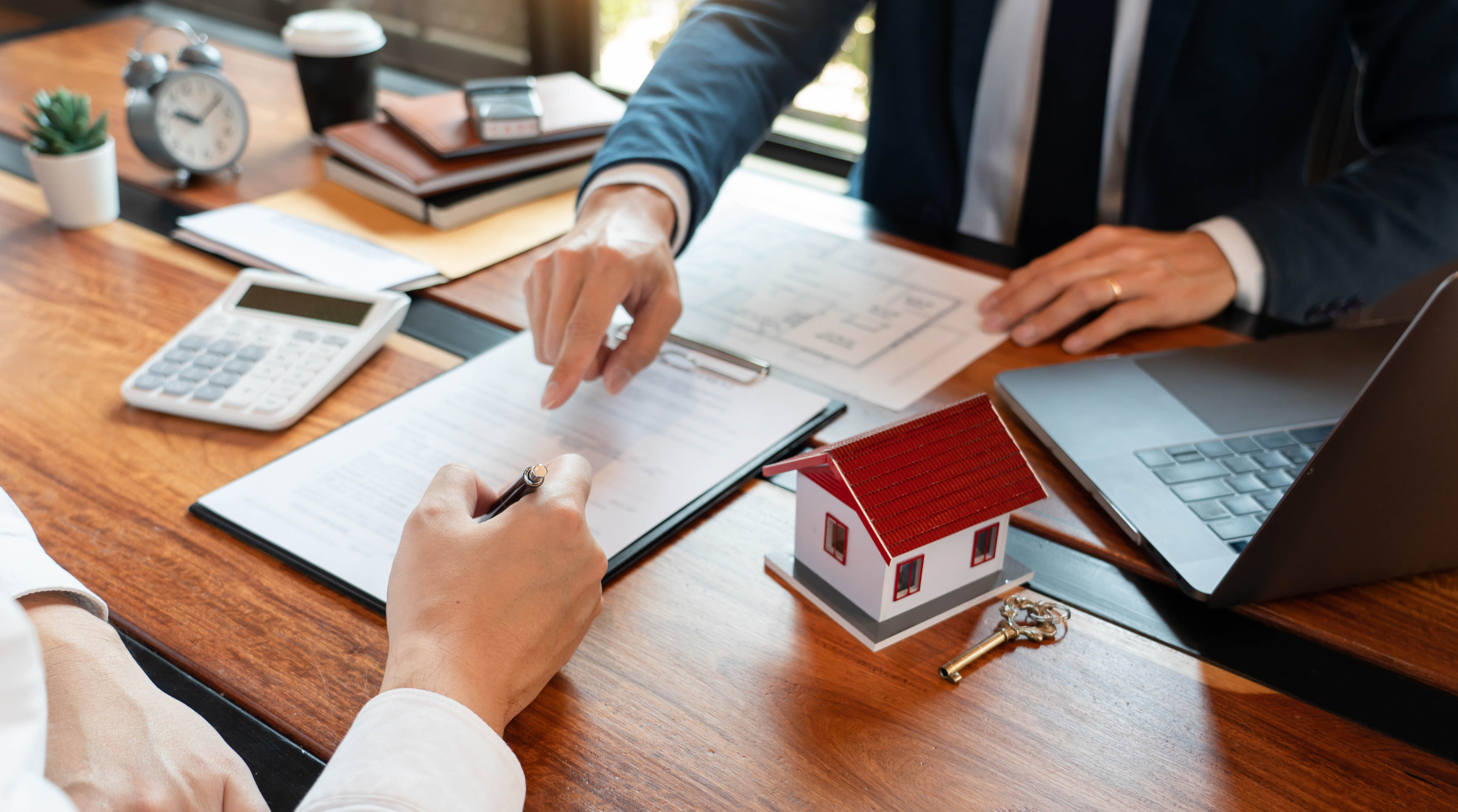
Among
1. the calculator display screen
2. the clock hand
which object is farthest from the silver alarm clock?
the calculator display screen

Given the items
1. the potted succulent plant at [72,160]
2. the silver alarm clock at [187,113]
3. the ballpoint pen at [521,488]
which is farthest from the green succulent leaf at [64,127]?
the ballpoint pen at [521,488]

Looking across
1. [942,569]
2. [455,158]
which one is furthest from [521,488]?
[455,158]

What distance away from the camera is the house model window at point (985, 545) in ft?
2.24

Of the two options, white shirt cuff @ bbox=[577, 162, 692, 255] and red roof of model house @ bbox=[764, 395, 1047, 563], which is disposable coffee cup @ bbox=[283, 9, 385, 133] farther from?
red roof of model house @ bbox=[764, 395, 1047, 563]

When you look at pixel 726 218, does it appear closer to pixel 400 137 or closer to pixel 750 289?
pixel 750 289

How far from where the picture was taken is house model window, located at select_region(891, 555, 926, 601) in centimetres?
65

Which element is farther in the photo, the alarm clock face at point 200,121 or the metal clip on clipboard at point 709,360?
the alarm clock face at point 200,121

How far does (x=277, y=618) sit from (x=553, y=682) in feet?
0.68

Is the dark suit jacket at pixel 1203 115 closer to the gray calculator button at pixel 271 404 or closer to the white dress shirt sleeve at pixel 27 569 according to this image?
the gray calculator button at pixel 271 404

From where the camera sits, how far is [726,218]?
1.32 m

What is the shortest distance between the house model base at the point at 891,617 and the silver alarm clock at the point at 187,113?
1138mm

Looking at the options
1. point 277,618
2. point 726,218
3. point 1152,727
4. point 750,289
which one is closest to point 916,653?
point 1152,727

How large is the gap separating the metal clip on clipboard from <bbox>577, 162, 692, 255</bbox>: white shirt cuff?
0.17 m

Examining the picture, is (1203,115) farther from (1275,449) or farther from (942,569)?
(942,569)
